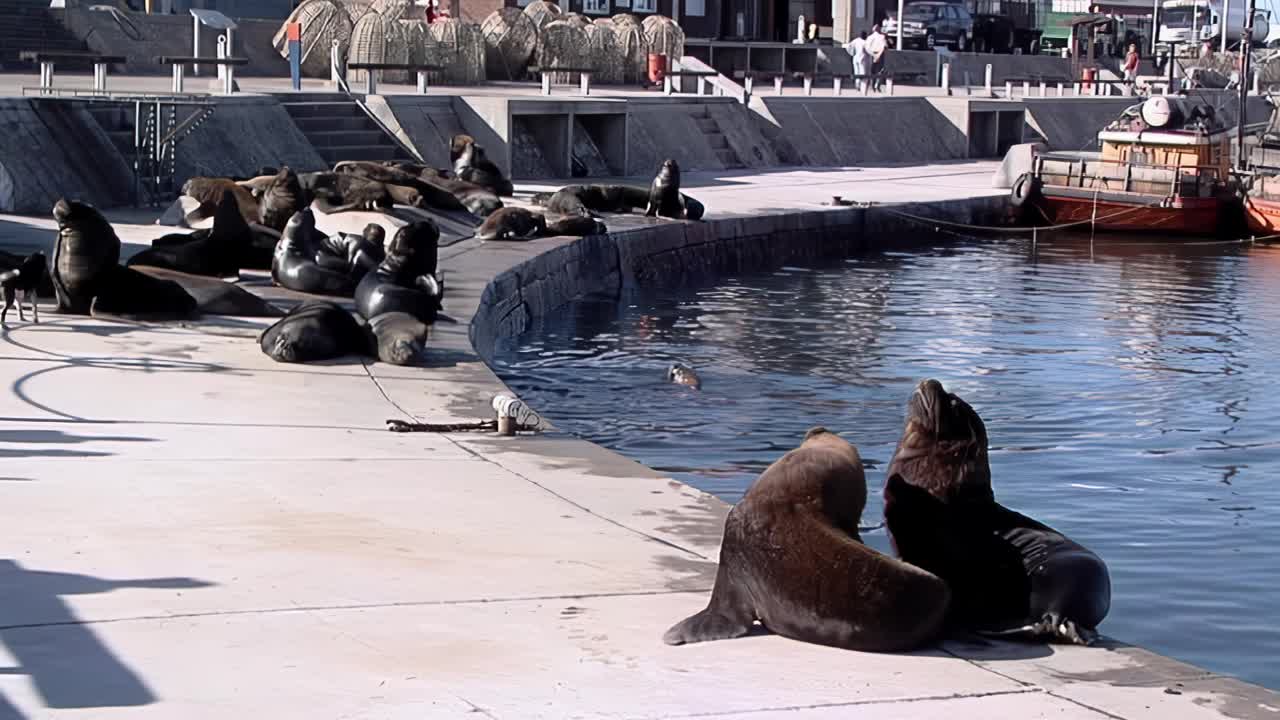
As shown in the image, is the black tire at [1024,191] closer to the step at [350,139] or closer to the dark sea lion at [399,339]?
the step at [350,139]

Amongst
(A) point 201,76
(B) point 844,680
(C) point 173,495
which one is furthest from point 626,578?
(A) point 201,76

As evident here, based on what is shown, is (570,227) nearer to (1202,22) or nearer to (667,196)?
(667,196)

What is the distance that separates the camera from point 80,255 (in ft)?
40.6

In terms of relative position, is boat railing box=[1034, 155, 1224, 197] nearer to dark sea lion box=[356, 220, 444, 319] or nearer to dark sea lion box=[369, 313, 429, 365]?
dark sea lion box=[356, 220, 444, 319]

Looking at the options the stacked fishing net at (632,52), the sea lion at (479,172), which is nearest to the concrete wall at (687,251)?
the sea lion at (479,172)

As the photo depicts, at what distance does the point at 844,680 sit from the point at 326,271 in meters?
9.64

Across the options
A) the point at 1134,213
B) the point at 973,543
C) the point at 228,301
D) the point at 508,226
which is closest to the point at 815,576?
the point at 973,543

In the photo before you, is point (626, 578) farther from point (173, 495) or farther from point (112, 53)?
point (112, 53)

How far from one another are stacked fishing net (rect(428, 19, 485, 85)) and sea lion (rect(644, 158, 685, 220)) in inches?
416

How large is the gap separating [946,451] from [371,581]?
208cm

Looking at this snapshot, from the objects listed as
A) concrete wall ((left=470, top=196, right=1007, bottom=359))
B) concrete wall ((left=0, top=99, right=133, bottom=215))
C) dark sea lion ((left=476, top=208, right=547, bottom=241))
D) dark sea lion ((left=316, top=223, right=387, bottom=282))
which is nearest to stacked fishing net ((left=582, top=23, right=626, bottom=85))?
concrete wall ((left=470, top=196, right=1007, bottom=359))

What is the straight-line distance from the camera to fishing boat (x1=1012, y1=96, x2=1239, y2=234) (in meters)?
29.3

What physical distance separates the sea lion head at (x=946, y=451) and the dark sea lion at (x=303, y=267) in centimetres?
862

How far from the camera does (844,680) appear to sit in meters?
5.42
